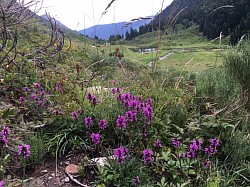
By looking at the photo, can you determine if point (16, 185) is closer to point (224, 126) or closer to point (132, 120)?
point (132, 120)

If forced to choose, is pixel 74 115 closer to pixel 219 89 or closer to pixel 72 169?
pixel 72 169

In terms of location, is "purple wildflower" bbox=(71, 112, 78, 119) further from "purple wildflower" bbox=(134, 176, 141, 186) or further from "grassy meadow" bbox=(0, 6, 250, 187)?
"purple wildflower" bbox=(134, 176, 141, 186)

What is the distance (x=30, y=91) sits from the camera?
3.13 m

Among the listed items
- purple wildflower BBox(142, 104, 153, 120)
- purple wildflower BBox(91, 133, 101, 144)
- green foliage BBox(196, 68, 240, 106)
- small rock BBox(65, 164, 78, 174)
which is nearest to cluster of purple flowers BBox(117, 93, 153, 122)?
purple wildflower BBox(142, 104, 153, 120)

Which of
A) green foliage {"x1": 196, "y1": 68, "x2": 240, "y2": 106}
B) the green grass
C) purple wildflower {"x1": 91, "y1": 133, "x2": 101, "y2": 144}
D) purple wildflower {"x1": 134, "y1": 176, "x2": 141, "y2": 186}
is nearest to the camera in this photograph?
purple wildflower {"x1": 134, "y1": 176, "x2": 141, "y2": 186}

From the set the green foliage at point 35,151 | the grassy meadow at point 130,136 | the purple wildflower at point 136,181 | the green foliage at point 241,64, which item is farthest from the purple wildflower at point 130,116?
the green foliage at point 241,64

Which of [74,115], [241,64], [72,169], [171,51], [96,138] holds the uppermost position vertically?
[171,51]

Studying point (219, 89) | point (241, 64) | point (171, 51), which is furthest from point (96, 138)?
point (171, 51)

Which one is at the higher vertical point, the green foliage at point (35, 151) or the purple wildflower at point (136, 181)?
the green foliage at point (35, 151)

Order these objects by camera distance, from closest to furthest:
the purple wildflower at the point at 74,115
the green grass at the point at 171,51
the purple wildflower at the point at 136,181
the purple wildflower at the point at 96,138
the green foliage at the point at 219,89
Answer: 1. the purple wildflower at the point at 136,181
2. the purple wildflower at the point at 96,138
3. the purple wildflower at the point at 74,115
4. the green foliage at the point at 219,89
5. the green grass at the point at 171,51

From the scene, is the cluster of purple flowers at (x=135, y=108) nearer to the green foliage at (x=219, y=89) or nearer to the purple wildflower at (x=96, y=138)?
the purple wildflower at (x=96, y=138)

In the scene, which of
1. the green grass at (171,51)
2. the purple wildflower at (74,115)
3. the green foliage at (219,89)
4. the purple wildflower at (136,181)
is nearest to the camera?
the purple wildflower at (136,181)

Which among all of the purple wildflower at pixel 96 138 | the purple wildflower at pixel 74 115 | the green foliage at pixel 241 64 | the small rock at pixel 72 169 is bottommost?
the small rock at pixel 72 169

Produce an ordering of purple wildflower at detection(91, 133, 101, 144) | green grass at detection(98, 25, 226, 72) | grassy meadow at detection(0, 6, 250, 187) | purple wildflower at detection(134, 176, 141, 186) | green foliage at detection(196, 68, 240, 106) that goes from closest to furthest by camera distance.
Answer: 1. purple wildflower at detection(134, 176, 141, 186)
2. grassy meadow at detection(0, 6, 250, 187)
3. purple wildflower at detection(91, 133, 101, 144)
4. green foliage at detection(196, 68, 240, 106)
5. green grass at detection(98, 25, 226, 72)
